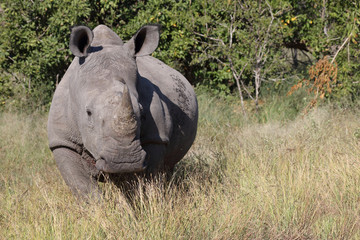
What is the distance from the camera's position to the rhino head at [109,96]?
3449 millimetres

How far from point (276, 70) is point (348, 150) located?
152 inches

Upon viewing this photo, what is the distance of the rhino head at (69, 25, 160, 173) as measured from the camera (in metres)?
3.45

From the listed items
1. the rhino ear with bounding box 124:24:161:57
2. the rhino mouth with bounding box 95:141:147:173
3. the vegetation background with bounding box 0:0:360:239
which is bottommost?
the vegetation background with bounding box 0:0:360:239

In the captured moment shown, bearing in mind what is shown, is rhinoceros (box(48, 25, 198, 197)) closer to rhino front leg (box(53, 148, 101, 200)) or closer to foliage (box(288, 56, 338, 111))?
rhino front leg (box(53, 148, 101, 200))

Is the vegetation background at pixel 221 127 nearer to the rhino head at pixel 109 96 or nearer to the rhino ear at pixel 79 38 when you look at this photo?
the rhino head at pixel 109 96

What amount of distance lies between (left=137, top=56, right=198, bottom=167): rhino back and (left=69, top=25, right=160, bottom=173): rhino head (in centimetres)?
56

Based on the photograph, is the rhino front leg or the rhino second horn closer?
the rhino second horn

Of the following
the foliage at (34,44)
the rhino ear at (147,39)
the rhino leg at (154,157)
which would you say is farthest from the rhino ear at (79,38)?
the foliage at (34,44)

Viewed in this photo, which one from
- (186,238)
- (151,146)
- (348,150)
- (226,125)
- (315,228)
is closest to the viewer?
(186,238)

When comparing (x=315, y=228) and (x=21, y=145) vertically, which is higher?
(x=315, y=228)

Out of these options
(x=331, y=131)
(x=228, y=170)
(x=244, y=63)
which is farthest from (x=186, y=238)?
(x=244, y=63)

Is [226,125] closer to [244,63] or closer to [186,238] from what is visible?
[244,63]

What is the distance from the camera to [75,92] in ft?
13.3

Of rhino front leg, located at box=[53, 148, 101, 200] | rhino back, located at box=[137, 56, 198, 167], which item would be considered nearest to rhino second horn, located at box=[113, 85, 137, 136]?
rhino front leg, located at box=[53, 148, 101, 200]
